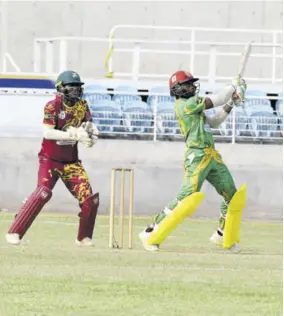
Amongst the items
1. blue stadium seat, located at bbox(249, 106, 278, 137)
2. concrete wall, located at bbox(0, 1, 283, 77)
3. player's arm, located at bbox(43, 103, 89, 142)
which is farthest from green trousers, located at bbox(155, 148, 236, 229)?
concrete wall, located at bbox(0, 1, 283, 77)

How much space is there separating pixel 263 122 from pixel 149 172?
215cm

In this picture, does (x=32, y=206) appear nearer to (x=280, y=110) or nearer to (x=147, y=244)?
(x=147, y=244)

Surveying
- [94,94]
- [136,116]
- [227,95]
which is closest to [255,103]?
[136,116]

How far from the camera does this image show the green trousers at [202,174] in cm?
1529

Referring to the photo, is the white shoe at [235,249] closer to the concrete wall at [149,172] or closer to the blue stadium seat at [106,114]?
the concrete wall at [149,172]

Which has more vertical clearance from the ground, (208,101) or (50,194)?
(208,101)

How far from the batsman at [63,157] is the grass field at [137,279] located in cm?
35

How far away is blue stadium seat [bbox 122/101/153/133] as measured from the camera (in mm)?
23500

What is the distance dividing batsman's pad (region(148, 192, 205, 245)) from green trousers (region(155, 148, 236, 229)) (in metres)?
0.08

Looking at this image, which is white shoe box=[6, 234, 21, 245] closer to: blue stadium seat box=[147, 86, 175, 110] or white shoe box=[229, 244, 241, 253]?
white shoe box=[229, 244, 241, 253]

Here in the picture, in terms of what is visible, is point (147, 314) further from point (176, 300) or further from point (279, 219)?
point (279, 219)

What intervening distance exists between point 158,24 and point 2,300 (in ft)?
62.0

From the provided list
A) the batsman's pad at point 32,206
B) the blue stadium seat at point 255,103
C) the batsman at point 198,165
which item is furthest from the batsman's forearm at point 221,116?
the blue stadium seat at point 255,103

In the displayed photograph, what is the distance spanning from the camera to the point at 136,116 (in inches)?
930
